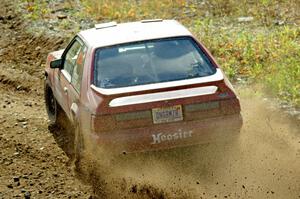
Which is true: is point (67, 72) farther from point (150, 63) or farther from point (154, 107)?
point (154, 107)

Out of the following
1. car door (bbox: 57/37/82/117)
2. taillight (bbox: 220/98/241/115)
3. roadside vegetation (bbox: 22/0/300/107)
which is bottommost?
roadside vegetation (bbox: 22/0/300/107)

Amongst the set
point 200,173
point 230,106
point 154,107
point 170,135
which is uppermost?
point 154,107

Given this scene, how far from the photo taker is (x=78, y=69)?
7762mm

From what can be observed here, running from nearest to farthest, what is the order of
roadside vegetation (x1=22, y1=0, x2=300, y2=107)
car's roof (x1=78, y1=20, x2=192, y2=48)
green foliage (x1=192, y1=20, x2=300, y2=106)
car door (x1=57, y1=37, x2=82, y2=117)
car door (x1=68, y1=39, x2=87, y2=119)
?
car door (x1=68, y1=39, x2=87, y2=119), car's roof (x1=78, y1=20, x2=192, y2=48), car door (x1=57, y1=37, x2=82, y2=117), green foliage (x1=192, y1=20, x2=300, y2=106), roadside vegetation (x1=22, y1=0, x2=300, y2=107)

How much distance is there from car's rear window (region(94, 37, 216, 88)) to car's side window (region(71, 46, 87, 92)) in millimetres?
351

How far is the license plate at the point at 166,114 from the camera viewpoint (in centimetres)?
666

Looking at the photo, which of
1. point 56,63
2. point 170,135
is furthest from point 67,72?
point 170,135

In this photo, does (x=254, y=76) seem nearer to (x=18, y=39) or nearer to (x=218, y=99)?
(x=218, y=99)

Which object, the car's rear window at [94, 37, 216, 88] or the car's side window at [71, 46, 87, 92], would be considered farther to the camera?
the car's side window at [71, 46, 87, 92]

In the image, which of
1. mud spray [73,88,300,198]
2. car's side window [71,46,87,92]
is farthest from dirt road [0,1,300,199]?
car's side window [71,46,87,92]

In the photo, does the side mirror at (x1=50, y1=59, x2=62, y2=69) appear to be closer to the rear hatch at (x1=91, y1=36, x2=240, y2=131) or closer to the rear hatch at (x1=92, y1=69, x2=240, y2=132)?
the rear hatch at (x1=91, y1=36, x2=240, y2=131)

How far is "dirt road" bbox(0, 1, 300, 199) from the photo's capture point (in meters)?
6.73

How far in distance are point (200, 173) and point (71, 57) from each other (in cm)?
266

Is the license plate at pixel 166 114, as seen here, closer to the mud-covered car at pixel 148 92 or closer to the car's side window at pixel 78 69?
the mud-covered car at pixel 148 92
